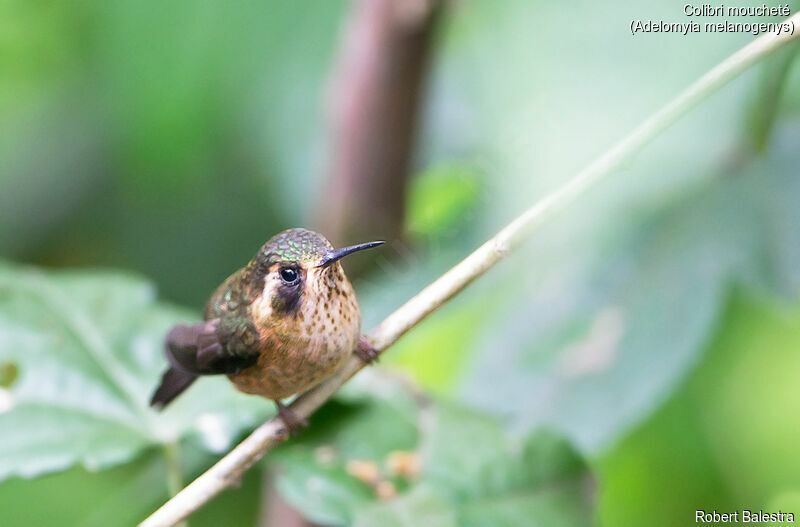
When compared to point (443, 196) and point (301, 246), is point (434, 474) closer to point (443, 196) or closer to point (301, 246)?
point (301, 246)

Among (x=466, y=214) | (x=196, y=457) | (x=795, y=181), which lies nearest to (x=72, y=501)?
(x=196, y=457)

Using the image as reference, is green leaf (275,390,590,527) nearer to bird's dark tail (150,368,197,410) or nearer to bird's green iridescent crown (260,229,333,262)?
bird's dark tail (150,368,197,410)

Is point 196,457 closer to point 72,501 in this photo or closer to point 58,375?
point 58,375

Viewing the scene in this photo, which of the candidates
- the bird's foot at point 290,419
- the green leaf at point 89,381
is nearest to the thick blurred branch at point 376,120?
the green leaf at point 89,381

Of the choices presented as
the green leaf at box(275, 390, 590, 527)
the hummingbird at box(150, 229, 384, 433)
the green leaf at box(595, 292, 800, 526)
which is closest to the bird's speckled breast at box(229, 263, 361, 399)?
the hummingbird at box(150, 229, 384, 433)
